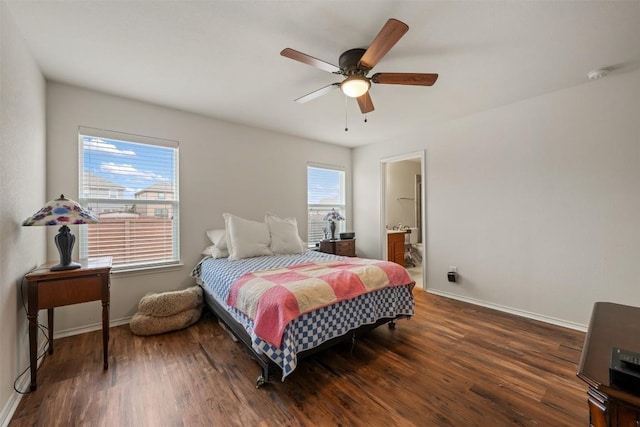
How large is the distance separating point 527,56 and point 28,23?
379 centimetres

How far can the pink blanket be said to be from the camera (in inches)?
69.4

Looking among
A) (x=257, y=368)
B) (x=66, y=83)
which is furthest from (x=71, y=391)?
(x=66, y=83)

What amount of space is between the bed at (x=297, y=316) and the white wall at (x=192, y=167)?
62 cm

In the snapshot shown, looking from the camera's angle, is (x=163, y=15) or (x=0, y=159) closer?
(x=0, y=159)

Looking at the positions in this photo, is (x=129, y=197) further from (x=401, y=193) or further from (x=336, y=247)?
(x=401, y=193)

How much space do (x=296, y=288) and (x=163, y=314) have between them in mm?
1755

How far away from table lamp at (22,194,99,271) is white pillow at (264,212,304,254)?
182cm

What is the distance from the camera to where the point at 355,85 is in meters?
2.07

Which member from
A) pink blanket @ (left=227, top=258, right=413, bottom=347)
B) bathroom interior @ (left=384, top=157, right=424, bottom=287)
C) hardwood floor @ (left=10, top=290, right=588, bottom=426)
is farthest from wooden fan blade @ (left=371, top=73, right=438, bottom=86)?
bathroom interior @ (left=384, top=157, right=424, bottom=287)

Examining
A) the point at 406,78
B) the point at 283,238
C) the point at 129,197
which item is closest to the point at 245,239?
the point at 283,238

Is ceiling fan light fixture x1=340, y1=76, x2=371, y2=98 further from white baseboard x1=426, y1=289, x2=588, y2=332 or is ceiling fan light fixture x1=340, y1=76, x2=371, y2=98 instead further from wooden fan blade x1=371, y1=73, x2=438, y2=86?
white baseboard x1=426, y1=289, x2=588, y2=332

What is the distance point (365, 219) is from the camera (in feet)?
16.6

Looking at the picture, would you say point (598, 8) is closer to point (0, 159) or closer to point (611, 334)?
point (611, 334)

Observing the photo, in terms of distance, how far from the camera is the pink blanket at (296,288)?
1764 millimetres
